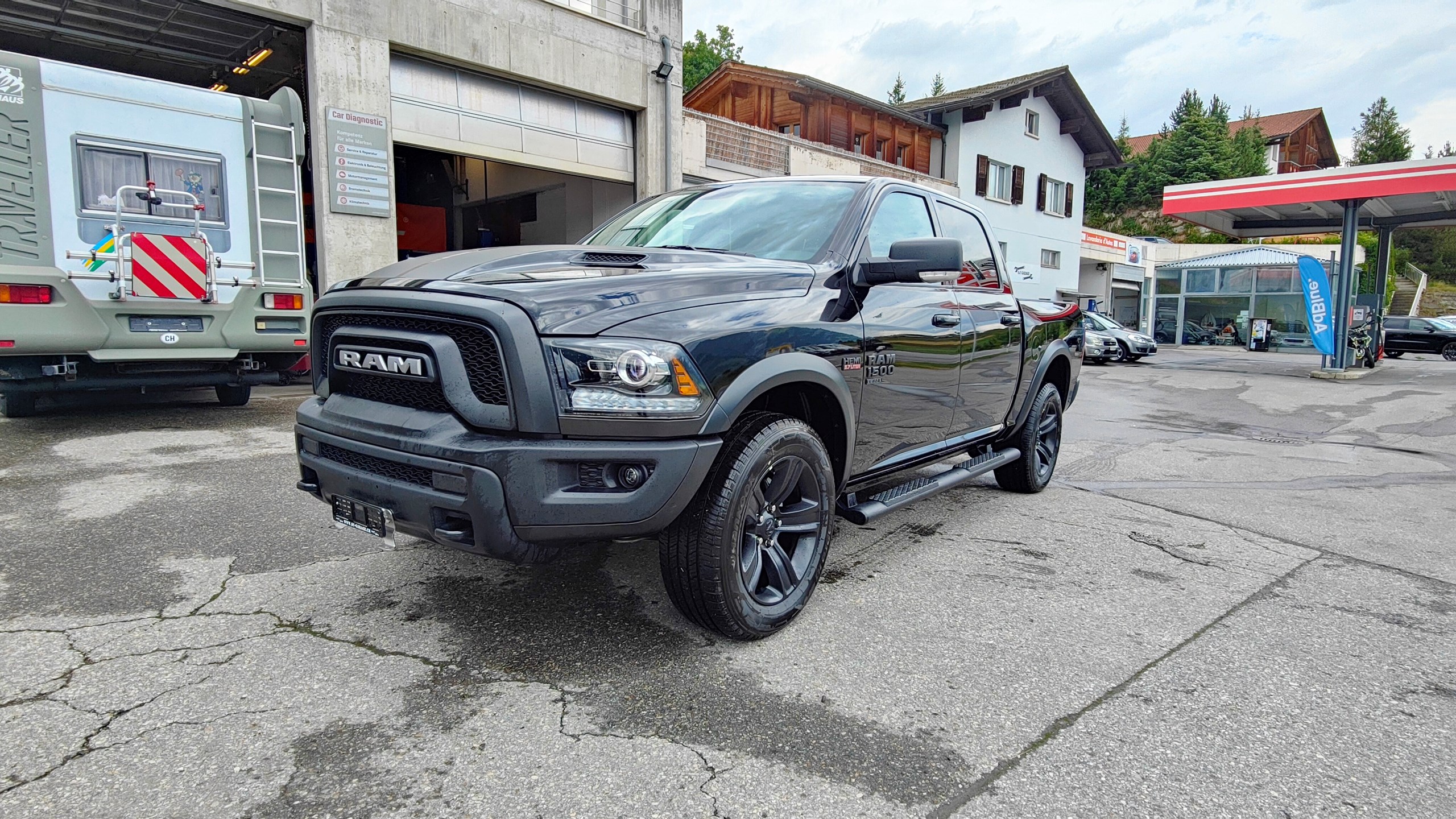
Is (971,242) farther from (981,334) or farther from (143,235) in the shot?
(143,235)

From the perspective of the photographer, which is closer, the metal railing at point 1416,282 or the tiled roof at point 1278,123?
the metal railing at point 1416,282

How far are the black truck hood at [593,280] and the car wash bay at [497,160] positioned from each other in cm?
765

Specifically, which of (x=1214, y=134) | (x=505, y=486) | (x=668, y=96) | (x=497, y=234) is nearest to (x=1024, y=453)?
(x=505, y=486)

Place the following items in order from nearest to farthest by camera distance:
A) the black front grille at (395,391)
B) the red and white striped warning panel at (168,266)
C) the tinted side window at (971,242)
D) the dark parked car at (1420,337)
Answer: the black front grille at (395,391) → the tinted side window at (971,242) → the red and white striped warning panel at (168,266) → the dark parked car at (1420,337)

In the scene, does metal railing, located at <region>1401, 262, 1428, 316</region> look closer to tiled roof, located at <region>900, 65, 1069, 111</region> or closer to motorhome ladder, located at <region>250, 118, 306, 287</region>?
tiled roof, located at <region>900, 65, 1069, 111</region>

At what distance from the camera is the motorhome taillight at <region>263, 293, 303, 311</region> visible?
770 centimetres

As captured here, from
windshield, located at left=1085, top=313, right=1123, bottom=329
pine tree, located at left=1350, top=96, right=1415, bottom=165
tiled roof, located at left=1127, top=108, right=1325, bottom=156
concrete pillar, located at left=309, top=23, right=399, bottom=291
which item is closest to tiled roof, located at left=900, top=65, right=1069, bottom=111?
windshield, located at left=1085, top=313, right=1123, bottom=329

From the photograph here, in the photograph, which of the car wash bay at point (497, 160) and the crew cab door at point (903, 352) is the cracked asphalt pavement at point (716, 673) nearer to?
the crew cab door at point (903, 352)

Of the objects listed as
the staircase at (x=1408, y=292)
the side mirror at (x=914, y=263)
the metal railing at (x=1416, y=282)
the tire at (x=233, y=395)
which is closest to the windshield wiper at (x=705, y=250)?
the side mirror at (x=914, y=263)

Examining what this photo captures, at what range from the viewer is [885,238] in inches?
153

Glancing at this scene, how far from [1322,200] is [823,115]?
1309cm

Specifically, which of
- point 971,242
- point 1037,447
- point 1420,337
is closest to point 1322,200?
point 1420,337

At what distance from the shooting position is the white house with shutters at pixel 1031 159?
2777 centimetres

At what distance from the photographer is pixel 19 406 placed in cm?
753
